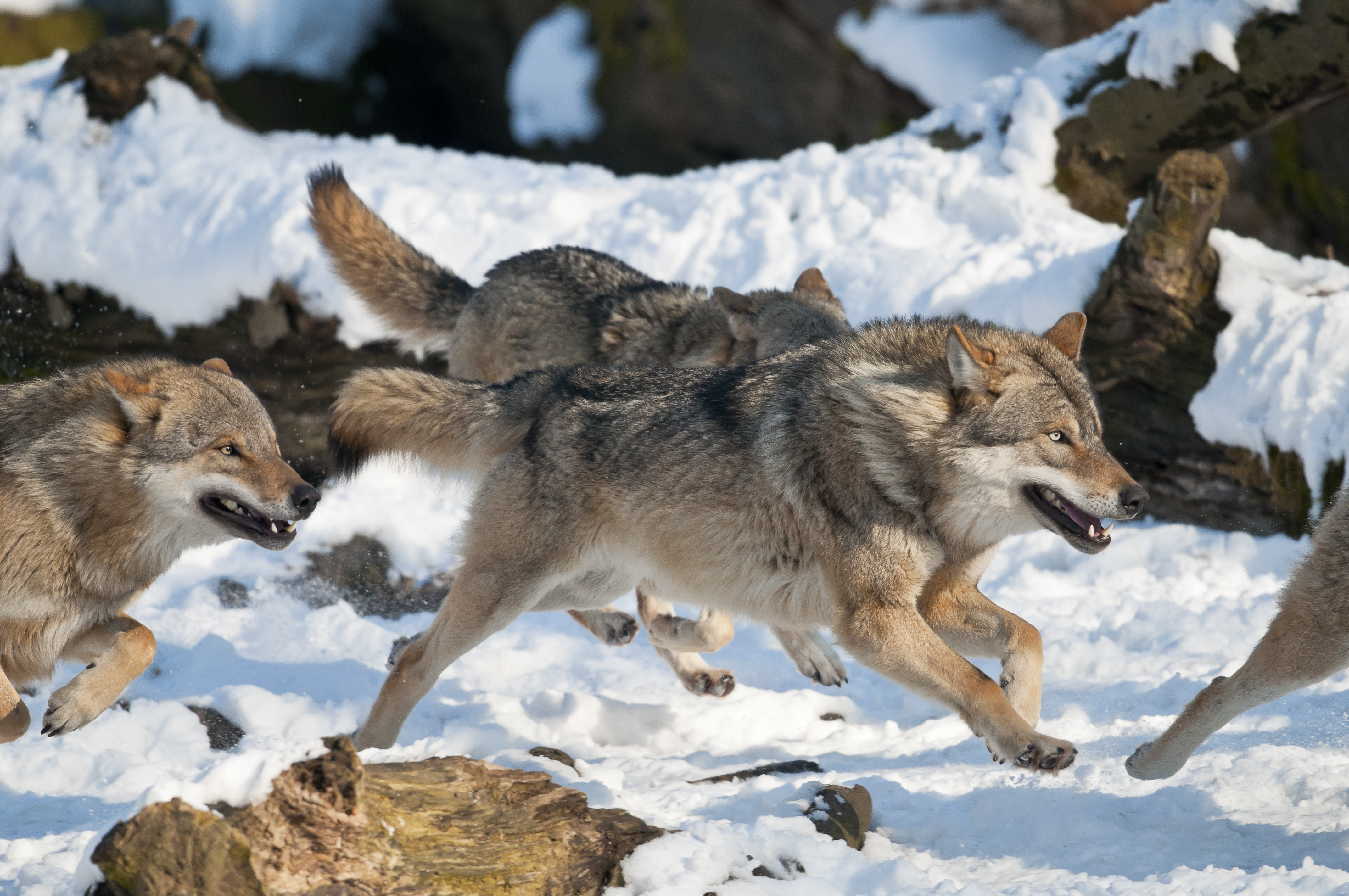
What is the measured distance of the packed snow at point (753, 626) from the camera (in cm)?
378

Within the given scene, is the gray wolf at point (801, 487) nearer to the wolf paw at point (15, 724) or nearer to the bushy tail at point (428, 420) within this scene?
the bushy tail at point (428, 420)

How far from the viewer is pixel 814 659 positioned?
5473 mm

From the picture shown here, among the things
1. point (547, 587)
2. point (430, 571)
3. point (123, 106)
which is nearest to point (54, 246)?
point (123, 106)

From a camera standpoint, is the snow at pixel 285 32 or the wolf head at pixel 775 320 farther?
the snow at pixel 285 32

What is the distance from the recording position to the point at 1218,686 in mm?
3988

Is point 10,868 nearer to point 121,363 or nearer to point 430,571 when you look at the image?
point 121,363

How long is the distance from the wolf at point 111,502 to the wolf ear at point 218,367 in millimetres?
318

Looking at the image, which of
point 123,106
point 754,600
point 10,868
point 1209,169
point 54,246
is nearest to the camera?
point 10,868

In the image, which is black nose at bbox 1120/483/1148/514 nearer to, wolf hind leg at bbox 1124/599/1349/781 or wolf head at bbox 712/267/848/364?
wolf hind leg at bbox 1124/599/1349/781

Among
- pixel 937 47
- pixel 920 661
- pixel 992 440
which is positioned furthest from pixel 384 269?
pixel 937 47

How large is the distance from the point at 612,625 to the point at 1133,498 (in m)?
2.75

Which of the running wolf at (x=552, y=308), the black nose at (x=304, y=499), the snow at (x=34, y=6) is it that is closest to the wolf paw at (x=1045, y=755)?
the black nose at (x=304, y=499)

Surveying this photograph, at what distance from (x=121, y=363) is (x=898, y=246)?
567 cm

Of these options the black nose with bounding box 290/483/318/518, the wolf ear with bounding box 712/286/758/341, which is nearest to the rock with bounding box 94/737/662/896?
the black nose with bounding box 290/483/318/518
